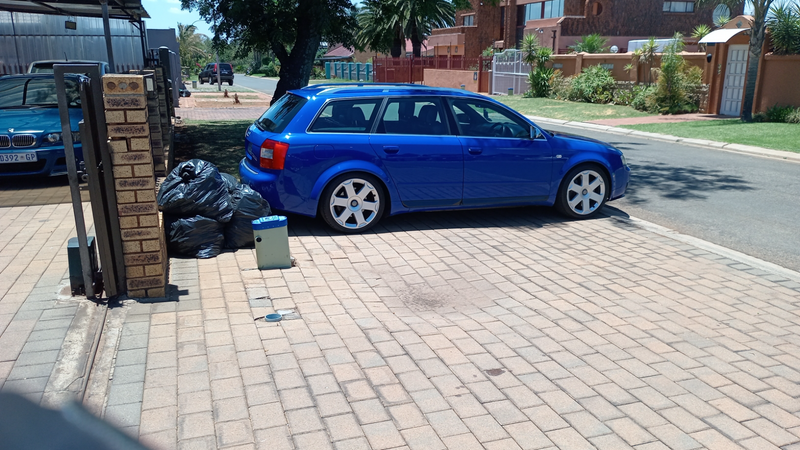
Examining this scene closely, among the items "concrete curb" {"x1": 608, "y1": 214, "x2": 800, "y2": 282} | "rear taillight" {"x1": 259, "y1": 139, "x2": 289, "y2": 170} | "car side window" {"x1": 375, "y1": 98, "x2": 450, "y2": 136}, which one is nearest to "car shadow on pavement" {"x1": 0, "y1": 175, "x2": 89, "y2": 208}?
"rear taillight" {"x1": 259, "y1": 139, "x2": 289, "y2": 170}

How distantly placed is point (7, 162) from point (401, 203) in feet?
17.8

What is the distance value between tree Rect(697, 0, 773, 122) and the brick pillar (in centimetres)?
1901

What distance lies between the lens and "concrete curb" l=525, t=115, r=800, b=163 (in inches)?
539

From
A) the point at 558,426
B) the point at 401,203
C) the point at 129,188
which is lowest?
the point at 558,426

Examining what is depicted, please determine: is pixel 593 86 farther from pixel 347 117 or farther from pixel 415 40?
pixel 415 40

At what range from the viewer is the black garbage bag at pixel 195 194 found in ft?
19.8

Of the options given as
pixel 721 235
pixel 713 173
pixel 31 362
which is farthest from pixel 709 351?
pixel 713 173

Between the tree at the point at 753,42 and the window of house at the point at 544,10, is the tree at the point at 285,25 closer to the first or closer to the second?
the tree at the point at 753,42

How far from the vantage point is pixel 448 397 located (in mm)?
3822

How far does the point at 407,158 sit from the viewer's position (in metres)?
7.10

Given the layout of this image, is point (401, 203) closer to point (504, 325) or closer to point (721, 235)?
point (504, 325)

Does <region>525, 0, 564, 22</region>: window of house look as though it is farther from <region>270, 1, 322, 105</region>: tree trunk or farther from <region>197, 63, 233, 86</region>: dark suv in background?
<region>270, 1, 322, 105</region>: tree trunk

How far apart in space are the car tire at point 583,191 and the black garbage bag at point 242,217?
3649mm

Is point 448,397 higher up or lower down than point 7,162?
lower down
